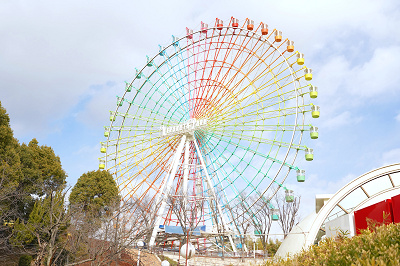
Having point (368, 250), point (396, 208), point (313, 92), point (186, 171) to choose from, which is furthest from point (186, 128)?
point (368, 250)

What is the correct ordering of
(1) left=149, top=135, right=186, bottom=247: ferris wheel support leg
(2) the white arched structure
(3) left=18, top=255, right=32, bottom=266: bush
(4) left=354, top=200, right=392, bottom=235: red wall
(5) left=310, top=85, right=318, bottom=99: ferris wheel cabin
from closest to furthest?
(4) left=354, top=200, right=392, bottom=235: red wall < (2) the white arched structure < (3) left=18, top=255, right=32, bottom=266: bush < (5) left=310, top=85, right=318, bottom=99: ferris wheel cabin < (1) left=149, top=135, right=186, bottom=247: ferris wheel support leg

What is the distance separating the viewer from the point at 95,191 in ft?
88.9

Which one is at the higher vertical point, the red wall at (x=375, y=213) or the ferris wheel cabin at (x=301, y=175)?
the ferris wheel cabin at (x=301, y=175)

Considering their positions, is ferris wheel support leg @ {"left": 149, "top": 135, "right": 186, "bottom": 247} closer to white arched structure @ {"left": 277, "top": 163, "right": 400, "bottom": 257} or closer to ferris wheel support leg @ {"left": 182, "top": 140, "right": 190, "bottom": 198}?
ferris wheel support leg @ {"left": 182, "top": 140, "right": 190, "bottom": 198}

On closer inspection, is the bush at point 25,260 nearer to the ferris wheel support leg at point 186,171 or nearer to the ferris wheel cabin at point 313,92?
the ferris wheel support leg at point 186,171

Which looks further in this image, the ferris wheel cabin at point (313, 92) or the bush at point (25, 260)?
the ferris wheel cabin at point (313, 92)

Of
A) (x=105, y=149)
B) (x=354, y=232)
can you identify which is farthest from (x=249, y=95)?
(x=354, y=232)

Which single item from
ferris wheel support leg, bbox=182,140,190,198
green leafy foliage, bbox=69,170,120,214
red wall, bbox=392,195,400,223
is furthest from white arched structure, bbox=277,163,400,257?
green leafy foliage, bbox=69,170,120,214

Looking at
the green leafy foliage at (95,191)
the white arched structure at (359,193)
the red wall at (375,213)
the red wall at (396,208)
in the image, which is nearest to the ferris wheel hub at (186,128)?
the green leafy foliage at (95,191)

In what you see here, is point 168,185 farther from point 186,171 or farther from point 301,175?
point 301,175

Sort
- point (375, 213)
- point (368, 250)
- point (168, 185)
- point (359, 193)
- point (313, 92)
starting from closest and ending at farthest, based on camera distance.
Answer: point (368, 250)
point (375, 213)
point (359, 193)
point (313, 92)
point (168, 185)

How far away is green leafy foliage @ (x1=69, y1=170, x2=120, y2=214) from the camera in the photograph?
1035 inches

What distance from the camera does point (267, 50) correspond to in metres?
25.8

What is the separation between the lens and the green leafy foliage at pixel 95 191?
2628 centimetres
